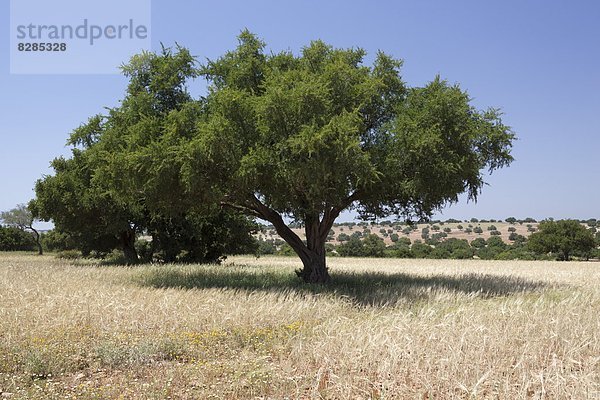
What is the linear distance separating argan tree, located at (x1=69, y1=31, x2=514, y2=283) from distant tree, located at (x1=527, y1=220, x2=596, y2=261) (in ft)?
179

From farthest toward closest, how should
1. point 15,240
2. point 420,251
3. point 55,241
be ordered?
point 15,240 < point 420,251 < point 55,241

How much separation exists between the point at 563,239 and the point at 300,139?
62.9 meters

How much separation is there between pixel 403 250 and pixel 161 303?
200 feet

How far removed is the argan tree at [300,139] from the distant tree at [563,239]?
54661 mm

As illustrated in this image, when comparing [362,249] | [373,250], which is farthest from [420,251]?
[362,249]

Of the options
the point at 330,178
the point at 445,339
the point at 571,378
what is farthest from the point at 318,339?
the point at 330,178

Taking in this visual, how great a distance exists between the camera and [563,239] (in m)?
64.9

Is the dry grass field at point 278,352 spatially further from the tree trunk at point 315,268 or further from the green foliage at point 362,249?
the green foliage at point 362,249

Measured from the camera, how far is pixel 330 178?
50.2ft

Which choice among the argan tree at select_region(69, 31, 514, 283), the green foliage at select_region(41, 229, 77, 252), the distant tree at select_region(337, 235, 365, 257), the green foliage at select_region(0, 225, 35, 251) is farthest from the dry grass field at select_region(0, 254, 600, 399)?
the green foliage at select_region(0, 225, 35, 251)

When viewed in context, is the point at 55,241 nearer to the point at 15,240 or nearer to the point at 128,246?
the point at 15,240

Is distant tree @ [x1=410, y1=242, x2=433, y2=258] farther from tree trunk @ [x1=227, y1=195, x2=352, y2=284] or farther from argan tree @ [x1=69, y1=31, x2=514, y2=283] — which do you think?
tree trunk @ [x1=227, y1=195, x2=352, y2=284]

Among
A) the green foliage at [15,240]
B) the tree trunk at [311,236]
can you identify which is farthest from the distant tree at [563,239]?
the green foliage at [15,240]

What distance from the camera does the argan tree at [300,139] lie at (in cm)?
1490
